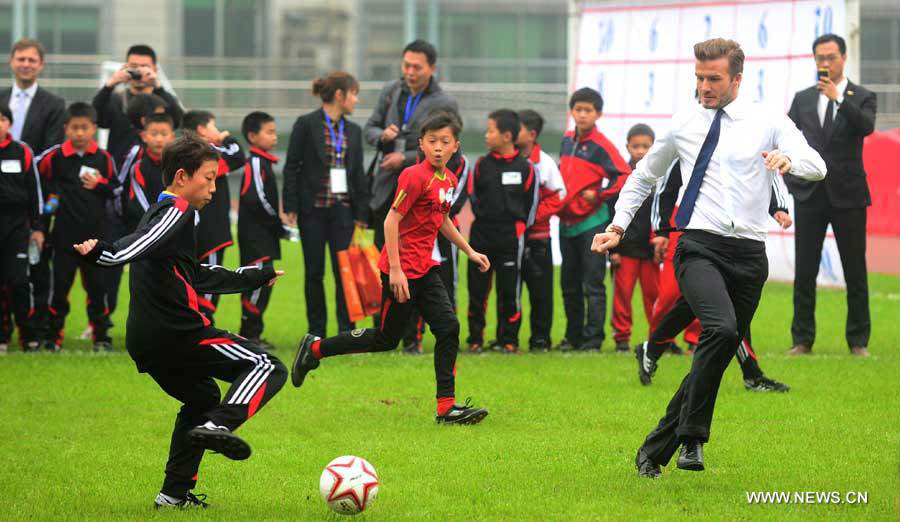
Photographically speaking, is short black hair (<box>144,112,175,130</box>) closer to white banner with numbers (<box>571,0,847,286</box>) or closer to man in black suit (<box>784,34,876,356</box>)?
man in black suit (<box>784,34,876,356</box>)

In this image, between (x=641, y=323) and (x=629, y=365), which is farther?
(x=641, y=323)

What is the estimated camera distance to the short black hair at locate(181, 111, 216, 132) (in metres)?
11.6

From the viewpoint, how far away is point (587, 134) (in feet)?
40.4

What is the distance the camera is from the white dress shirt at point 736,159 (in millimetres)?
6645

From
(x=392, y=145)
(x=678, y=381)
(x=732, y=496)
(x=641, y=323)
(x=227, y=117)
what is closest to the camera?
(x=732, y=496)

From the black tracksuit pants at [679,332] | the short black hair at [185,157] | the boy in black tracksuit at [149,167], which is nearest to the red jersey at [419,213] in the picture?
the black tracksuit pants at [679,332]

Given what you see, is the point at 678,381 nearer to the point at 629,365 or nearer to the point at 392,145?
the point at 629,365

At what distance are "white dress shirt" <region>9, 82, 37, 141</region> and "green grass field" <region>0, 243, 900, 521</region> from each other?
2117 mm

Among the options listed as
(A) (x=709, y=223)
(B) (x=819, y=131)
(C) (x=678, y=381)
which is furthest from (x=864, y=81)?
(A) (x=709, y=223)

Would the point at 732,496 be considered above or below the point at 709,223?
below

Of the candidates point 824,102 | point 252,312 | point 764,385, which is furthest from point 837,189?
point 252,312

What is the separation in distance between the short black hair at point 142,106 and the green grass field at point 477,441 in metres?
2.02

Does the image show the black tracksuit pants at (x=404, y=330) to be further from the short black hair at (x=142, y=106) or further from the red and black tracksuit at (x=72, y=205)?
the short black hair at (x=142, y=106)

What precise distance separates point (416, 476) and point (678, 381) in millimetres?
3692
